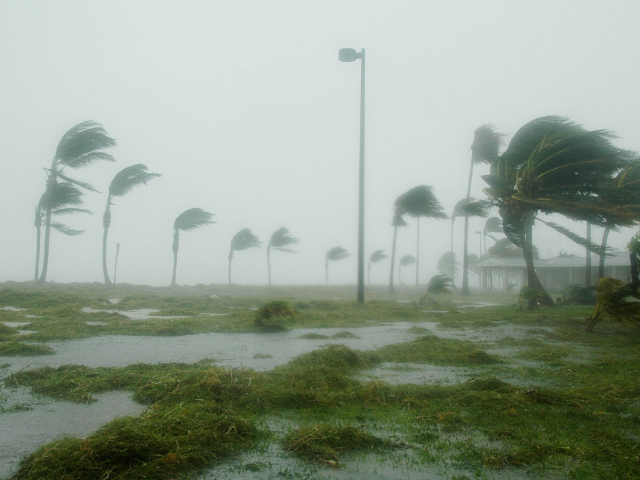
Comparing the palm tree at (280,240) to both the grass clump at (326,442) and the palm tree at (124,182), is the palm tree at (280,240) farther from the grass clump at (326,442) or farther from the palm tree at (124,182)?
the grass clump at (326,442)

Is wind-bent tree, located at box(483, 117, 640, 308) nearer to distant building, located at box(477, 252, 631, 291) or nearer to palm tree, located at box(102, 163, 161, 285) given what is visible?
distant building, located at box(477, 252, 631, 291)

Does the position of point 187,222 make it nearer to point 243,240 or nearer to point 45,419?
point 243,240

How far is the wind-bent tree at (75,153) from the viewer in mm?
25438

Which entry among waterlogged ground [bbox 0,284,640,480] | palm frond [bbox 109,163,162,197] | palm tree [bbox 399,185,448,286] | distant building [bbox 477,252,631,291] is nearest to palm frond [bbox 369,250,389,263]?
distant building [bbox 477,252,631,291]

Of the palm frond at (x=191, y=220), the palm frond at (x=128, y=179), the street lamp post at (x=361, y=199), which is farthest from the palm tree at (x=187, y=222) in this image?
the street lamp post at (x=361, y=199)

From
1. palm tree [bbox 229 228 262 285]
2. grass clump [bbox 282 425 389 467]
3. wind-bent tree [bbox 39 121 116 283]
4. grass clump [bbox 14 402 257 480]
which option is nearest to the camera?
grass clump [bbox 14 402 257 480]

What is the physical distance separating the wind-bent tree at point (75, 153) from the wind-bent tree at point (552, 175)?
→ 67.2 feet

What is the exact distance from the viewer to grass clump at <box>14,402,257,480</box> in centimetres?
286

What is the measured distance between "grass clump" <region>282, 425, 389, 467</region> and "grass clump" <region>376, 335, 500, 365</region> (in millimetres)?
3557

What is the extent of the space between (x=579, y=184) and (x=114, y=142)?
23.3m

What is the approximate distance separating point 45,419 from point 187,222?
35704 millimetres

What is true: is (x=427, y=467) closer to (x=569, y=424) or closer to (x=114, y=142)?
(x=569, y=424)

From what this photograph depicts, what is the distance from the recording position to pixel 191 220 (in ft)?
127

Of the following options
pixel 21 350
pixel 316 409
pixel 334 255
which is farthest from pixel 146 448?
pixel 334 255
